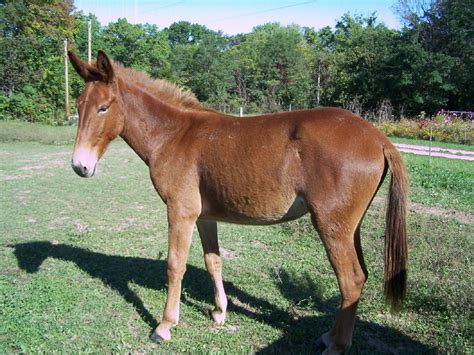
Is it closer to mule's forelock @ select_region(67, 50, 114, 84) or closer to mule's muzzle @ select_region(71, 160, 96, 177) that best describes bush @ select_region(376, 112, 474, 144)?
mule's forelock @ select_region(67, 50, 114, 84)

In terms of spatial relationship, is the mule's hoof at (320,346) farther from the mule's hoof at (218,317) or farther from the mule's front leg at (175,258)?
the mule's front leg at (175,258)

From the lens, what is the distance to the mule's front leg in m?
3.52

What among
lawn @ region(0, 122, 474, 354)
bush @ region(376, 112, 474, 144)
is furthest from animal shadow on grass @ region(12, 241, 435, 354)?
bush @ region(376, 112, 474, 144)

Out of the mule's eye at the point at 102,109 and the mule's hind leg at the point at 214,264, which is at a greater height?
the mule's eye at the point at 102,109

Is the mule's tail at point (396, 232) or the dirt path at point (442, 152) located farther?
the dirt path at point (442, 152)

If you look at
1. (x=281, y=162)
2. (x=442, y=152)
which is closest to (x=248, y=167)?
(x=281, y=162)

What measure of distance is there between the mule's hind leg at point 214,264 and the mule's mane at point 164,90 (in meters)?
1.19

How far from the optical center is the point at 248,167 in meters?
3.31

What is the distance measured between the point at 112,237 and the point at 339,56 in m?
37.1

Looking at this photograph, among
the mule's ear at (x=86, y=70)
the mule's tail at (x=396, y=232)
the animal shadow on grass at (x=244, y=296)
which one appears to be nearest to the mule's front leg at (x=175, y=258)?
the animal shadow on grass at (x=244, y=296)

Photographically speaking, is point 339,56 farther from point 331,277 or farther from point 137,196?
point 331,277

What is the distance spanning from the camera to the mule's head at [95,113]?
11.5 feet

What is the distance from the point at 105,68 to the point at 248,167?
1549 millimetres

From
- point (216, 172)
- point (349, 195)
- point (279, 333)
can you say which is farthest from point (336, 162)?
point (279, 333)
